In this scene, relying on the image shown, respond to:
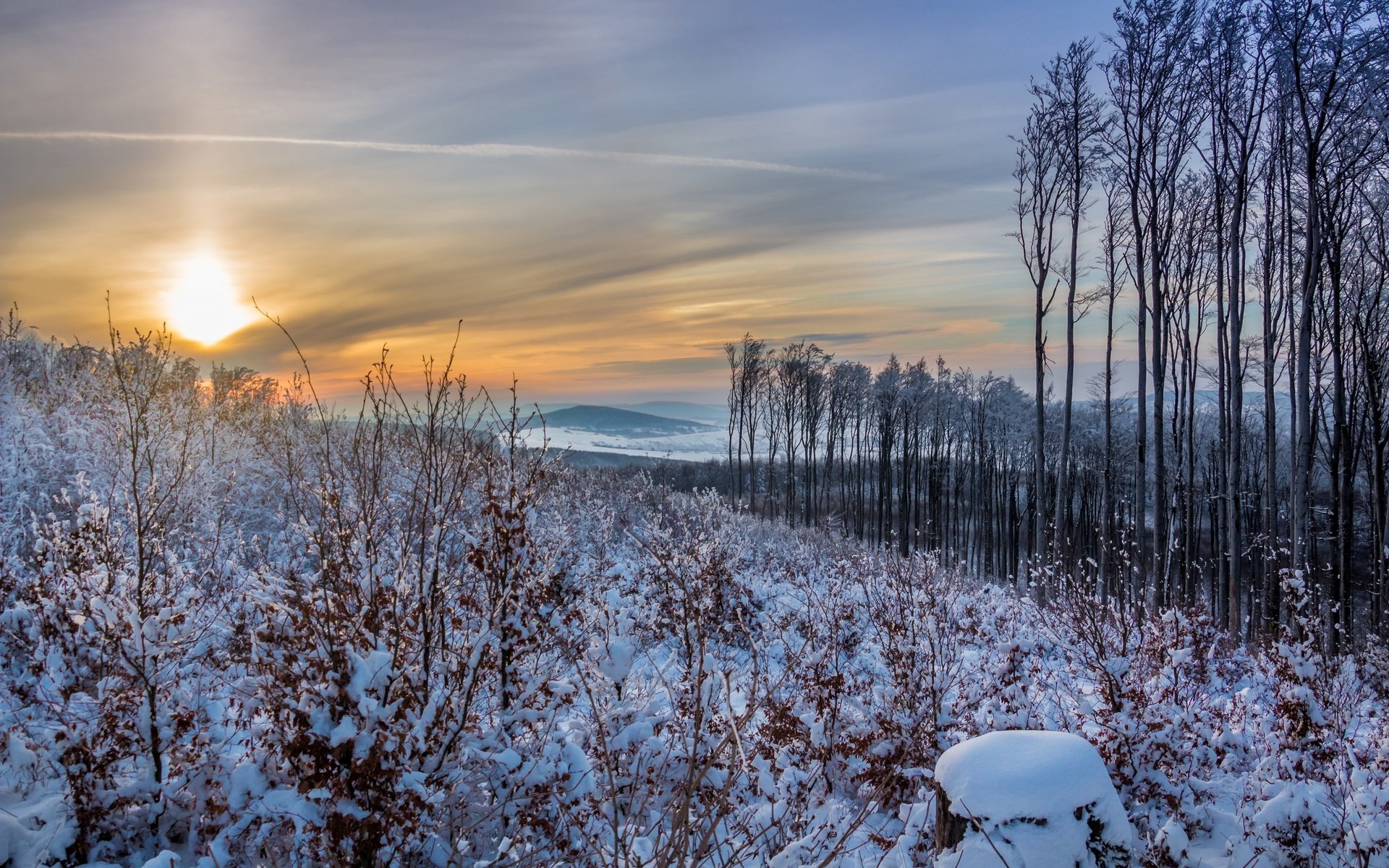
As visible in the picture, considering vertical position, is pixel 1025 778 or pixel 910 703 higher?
pixel 1025 778

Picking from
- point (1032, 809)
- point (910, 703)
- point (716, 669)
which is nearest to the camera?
point (716, 669)

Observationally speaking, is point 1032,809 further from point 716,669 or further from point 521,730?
point 521,730

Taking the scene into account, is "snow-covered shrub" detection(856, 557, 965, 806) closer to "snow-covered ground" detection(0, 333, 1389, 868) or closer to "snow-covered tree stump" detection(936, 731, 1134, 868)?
"snow-covered ground" detection(0, 333, 1389, 868)

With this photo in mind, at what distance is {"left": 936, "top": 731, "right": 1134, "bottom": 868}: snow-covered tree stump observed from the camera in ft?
11.3

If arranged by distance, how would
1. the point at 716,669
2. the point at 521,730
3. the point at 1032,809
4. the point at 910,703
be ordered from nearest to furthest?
1. the point at 716,669
2. the point at 1032,809
3. the point at 521,730
4. the point at 910,703

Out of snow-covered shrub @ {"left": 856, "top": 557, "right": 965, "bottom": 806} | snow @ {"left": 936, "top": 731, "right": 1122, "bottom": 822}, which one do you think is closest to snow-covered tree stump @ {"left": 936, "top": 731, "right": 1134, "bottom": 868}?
snow @ {"left": 936, "top": 731, "right": 1122, "bottom": 822}

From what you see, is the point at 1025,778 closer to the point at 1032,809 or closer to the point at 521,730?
the point at 1032,809

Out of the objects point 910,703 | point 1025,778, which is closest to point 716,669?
point 1025,778

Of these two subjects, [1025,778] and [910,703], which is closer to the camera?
[1025,778]

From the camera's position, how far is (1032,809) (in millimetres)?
3506

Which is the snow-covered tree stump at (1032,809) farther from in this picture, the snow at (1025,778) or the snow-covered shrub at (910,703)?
the snow-covered shrub at (910,703)

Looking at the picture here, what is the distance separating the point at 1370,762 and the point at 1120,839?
314 cm

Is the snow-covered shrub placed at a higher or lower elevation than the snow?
lower

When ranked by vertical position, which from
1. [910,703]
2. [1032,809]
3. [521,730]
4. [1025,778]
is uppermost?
[1025,778]
